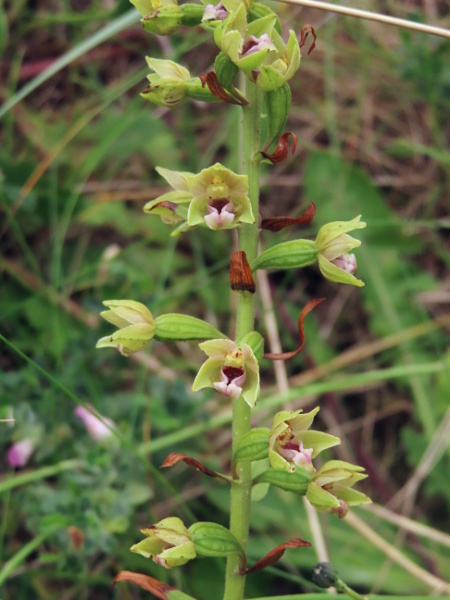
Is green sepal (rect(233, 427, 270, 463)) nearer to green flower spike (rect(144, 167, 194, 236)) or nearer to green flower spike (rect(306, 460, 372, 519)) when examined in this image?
green flower spike (rect(306, 460, 372, 519))

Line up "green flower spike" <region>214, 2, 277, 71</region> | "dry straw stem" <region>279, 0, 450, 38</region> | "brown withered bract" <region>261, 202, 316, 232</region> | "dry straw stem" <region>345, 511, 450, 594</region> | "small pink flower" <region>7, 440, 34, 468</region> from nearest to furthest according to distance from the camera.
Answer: "green flower spike" <region>214, 2, 277, 71</region> → "brown withered bract" <region>261, 202, 316, 232</region> → "dry straw stem" <region>279, 0, 450, 38</region> → "small pink flower" <region>7, 440, 34, 468</region> → "dry straw stem" <region>345, 511, 450, 594</region>

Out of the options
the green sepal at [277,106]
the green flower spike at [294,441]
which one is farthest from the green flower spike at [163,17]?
the green flower spike at [294,441]

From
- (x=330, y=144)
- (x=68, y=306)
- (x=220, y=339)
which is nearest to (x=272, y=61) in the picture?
(x=220, y=339)

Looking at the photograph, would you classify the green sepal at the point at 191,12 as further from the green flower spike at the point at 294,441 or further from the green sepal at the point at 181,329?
the green flower spike at the point at 294,441

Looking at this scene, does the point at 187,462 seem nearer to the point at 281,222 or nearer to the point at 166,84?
the point at 281,222

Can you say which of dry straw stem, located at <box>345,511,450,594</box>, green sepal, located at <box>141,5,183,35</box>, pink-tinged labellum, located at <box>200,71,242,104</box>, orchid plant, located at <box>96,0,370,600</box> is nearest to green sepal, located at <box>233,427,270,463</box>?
orchid plant, located at <box>96,0,370,600</box>

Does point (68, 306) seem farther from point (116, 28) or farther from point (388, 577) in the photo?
point (388, 577)
